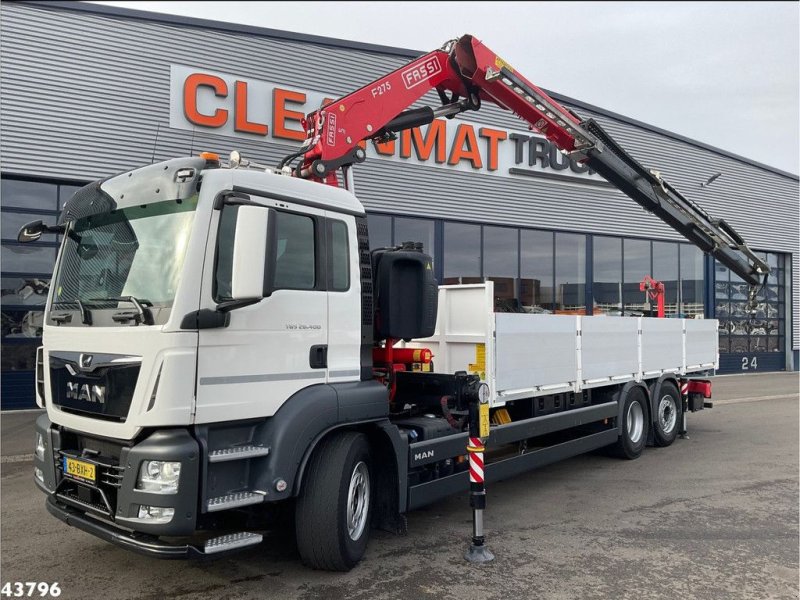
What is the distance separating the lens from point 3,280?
1189 cm

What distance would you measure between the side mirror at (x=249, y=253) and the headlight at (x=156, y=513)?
1281 millimetres

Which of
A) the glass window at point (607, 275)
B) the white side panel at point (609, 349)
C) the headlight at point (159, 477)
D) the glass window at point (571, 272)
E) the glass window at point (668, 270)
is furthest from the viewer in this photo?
the glass window at point (668, 270)

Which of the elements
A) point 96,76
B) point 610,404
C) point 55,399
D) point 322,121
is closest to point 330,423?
point 55,399

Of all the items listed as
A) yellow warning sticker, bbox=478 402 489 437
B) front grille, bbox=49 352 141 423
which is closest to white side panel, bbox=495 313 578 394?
yellow warning sticker, bbox=478 402 489 437

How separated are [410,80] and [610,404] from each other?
4653 mm

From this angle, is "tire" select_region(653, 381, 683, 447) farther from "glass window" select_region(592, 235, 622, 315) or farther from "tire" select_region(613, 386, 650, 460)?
"glass window" select_region(592, 235, 622, 315)

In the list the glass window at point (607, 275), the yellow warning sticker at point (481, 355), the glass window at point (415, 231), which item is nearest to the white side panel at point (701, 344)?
the yellow warning sticker at point (481, 355)

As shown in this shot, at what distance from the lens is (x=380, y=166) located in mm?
15289

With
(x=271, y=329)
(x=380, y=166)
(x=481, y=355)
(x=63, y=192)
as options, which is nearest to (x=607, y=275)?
(x=380, y=166)

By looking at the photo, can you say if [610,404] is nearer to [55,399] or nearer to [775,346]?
[55,399]

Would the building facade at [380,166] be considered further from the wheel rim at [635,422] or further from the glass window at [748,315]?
the wheel rim at [635,422]

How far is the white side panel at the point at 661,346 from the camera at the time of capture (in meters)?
8.79

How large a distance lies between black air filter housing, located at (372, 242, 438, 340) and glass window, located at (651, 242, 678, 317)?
1772cm

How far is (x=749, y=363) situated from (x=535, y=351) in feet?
67.1
